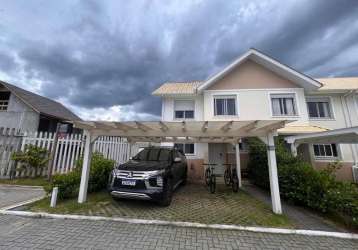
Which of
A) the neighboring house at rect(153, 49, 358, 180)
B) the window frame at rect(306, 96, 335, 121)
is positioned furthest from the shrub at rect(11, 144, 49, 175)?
the window frame at rect(306, 96, 335, 121)

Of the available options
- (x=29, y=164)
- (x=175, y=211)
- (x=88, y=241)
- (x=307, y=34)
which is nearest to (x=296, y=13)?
(x=307, y=34)

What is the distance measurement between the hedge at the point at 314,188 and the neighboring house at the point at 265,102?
11.7 feet

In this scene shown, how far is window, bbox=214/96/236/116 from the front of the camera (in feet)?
36.7

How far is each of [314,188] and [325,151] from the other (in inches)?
303

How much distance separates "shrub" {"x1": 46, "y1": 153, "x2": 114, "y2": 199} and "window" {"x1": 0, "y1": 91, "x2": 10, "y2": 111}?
1571 centimetres

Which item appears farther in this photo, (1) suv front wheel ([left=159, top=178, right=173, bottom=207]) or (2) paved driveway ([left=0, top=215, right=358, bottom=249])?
(1) suv front wheel ([left=159, top=178, right=173, bottom=207])

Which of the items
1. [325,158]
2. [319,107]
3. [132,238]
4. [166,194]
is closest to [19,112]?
[166,194]

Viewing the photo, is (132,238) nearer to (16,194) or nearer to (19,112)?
(16,194)

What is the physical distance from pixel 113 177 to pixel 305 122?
11751mm

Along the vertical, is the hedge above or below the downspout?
below

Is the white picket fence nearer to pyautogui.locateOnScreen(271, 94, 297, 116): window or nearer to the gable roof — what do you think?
the gable roof

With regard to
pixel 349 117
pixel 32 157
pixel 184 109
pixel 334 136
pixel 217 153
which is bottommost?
pixel 32 157

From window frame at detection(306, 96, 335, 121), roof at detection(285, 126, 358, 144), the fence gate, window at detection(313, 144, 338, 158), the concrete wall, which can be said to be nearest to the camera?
roof at detection(285, 126, 358, 144)

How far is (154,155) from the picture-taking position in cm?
655
